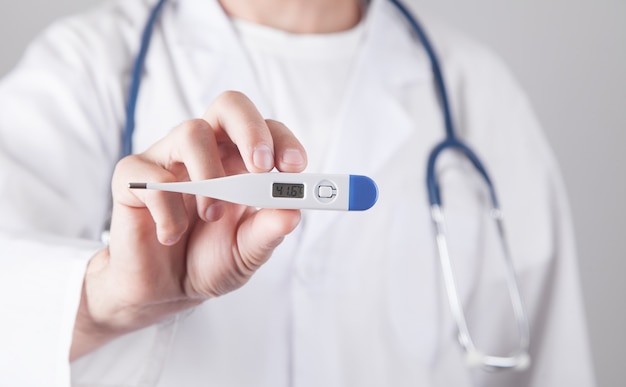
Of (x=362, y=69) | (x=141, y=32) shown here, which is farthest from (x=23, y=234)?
(x=362, y=69)

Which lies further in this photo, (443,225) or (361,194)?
(443,225)

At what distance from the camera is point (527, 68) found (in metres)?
1.17

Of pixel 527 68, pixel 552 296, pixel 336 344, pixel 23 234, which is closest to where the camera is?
pixel 23 234

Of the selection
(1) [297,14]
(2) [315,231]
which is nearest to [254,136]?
(2) [315,231]

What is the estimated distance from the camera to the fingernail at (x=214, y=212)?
0.48 m

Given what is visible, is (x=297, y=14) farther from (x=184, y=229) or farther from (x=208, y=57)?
(x=184, y=229)

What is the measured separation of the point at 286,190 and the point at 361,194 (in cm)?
4

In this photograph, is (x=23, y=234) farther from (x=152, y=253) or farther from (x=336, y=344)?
(x=336, y=344)

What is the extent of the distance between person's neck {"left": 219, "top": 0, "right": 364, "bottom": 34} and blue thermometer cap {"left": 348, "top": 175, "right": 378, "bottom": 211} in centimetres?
44

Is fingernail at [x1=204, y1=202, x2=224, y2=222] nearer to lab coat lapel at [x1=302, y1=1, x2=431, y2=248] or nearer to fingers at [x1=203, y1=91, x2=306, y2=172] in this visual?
fingers at [x1=203, y1=91, x2=306, y2=172]

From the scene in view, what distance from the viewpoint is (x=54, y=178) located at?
692mm

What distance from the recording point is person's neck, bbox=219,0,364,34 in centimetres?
83

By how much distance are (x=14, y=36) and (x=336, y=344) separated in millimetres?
544

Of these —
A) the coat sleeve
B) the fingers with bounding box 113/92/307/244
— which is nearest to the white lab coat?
the coat sleeve
